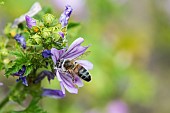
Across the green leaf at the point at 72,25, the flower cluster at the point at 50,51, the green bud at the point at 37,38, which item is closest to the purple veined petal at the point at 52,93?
the flower cluster at the point at 50,51

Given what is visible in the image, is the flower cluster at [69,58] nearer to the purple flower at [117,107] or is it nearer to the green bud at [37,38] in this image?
the green bud at [37,38]

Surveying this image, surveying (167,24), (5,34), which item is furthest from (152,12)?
(5,34)

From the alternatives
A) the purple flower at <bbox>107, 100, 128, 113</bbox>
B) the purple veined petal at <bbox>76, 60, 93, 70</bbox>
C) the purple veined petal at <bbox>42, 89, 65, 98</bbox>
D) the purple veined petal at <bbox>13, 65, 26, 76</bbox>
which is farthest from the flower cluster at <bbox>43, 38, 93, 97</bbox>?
the purple flower at <bbox>107, 100, 128, 113</bbox>

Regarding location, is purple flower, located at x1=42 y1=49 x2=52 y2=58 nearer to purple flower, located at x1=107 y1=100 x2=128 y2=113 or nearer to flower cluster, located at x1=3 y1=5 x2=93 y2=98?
flower cluster, located at x1=3 y1=5 x2=93 y2=98

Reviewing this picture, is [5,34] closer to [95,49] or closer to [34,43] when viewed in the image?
[34,43]

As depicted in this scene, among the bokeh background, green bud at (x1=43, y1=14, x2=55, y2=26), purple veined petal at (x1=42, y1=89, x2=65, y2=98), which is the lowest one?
purple veined petal at (x1=42, y1=89, x2=65, y2=98)

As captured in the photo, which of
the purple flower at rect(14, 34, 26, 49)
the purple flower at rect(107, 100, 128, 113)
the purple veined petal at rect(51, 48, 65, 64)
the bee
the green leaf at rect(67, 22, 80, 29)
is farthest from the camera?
the purple flower at rect(107, 100, 128, 113)

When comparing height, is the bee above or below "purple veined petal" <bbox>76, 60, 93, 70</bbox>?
below
